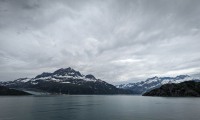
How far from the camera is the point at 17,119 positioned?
7950cm

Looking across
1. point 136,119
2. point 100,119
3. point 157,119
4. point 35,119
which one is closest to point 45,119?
point 35,119

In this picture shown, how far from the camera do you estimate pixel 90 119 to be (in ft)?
264

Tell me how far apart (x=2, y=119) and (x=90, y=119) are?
36166 mm

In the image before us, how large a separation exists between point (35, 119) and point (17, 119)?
24.4 feet

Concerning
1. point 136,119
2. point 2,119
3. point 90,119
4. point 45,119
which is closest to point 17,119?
point 2,119

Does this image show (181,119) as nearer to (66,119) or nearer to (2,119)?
(66,119)

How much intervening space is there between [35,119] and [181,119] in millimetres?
60071

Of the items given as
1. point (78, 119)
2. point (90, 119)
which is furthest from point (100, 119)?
point (78, 119)

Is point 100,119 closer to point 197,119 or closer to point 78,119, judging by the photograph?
point 78,119

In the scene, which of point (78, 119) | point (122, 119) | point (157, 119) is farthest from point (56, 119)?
point (157, 119)

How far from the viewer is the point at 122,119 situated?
78812mm

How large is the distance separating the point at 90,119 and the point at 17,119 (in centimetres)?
3027

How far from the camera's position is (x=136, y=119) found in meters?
79.0

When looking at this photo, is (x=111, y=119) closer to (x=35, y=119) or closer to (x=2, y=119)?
(x=35, y=119)
